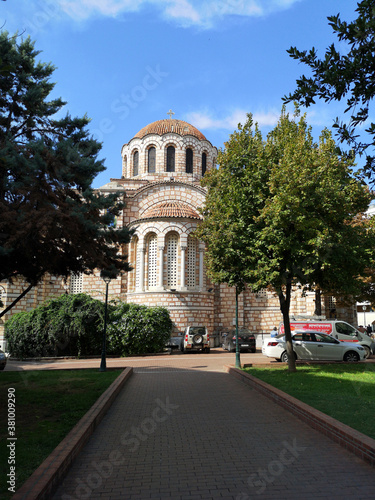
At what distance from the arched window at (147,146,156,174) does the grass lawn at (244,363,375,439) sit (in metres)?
24.2

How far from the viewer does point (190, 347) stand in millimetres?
26078

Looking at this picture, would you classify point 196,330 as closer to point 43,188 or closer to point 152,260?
point 152,260

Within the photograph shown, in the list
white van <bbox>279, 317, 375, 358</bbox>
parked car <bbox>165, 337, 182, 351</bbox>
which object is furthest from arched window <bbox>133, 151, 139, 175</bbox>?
white van <bbox>279, 317, 375, 358</bbox>

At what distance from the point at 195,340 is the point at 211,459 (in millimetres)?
20384

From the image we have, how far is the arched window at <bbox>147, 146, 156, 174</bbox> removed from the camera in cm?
3648

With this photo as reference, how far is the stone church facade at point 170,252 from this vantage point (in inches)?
1166

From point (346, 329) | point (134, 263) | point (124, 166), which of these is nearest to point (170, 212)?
point (134, 263)

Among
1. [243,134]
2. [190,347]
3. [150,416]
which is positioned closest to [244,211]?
[243,134]

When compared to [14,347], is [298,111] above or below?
above

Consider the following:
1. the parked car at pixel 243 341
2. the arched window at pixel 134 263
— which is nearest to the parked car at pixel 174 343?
the parked car at pixel 243 341

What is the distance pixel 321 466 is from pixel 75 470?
3.30 meters

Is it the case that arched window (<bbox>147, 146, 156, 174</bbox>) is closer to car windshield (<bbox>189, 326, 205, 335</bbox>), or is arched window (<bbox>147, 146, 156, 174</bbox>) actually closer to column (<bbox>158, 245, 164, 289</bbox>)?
column (<bbox>158, 245, 164, 289</bbox>)

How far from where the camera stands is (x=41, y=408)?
915cm

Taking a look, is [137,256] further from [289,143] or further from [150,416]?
[150,416]
